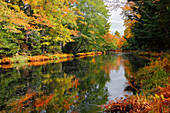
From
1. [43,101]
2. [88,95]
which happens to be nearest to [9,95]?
[43,101]

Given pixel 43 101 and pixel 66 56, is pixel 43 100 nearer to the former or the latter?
pixel 43 101

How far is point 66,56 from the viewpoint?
26.1 m

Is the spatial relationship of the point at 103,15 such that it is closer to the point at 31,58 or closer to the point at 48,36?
the point at 48,36

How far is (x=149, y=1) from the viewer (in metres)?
10.7

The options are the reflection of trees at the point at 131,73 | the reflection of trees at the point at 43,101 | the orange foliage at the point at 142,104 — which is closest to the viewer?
the orange foliage at the point at 142,104

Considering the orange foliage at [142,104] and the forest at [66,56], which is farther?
the forest at [66,56]

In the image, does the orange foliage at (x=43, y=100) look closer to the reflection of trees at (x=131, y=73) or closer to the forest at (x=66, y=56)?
the forest at (x=66, y=56)

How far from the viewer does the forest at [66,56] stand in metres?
4.10

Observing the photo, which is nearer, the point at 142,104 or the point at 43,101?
the point at 142,104

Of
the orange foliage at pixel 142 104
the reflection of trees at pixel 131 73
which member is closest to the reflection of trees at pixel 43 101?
the orange foliage at pixel 142 104

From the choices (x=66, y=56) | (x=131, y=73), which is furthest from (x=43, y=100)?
(x=66, y=56)

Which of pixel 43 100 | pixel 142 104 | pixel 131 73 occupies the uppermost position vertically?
pixel 142 104

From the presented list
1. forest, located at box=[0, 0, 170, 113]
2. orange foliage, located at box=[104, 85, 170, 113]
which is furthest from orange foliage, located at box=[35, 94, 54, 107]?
orange foliage, located at box=[104, 85, 170, 113]

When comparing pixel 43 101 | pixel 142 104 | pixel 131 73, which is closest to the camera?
pixel 142 104
